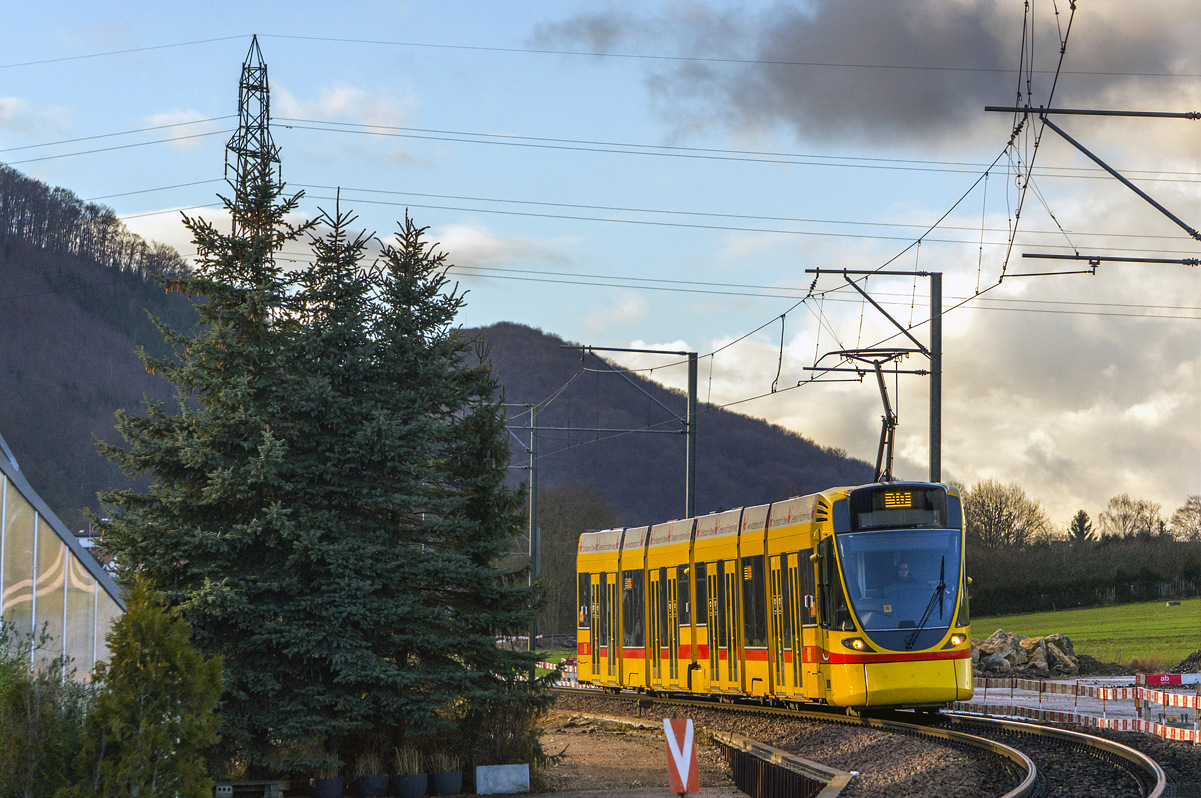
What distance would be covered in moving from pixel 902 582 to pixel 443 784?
25.0ft

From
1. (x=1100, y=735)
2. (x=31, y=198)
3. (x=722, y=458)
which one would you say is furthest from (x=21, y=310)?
(x=1100, y=735)

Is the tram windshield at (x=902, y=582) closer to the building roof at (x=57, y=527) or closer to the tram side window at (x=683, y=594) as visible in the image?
the tram side window at (x=683, y=594)

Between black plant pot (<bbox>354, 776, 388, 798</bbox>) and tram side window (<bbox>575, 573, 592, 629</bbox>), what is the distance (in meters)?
14.2

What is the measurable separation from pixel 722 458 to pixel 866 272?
137 metres

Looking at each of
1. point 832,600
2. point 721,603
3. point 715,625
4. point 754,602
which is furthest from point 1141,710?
point 715,625

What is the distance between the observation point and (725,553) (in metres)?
25.3

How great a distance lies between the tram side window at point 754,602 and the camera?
23.3m

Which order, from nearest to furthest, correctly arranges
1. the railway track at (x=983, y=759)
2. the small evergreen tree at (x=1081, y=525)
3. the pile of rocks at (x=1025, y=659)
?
the railway track at (x=983, y=759) < the pile of rocks at (x=1025, y=659) < the small evergreen tree at (x=1081, y=525)

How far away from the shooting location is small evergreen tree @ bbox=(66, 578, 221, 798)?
1177 cm

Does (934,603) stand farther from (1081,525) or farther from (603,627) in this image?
(1081,525)

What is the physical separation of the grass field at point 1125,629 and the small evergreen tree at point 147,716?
32.2m

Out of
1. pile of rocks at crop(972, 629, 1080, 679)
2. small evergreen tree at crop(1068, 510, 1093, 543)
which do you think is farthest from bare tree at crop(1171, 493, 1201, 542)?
pile of rocks at crop(972, 629, 1080, 679)

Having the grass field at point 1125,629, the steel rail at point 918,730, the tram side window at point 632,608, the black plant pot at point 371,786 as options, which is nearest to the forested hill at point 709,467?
the grass field at point 1125,629

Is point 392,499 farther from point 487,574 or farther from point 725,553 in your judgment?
point 725,553
